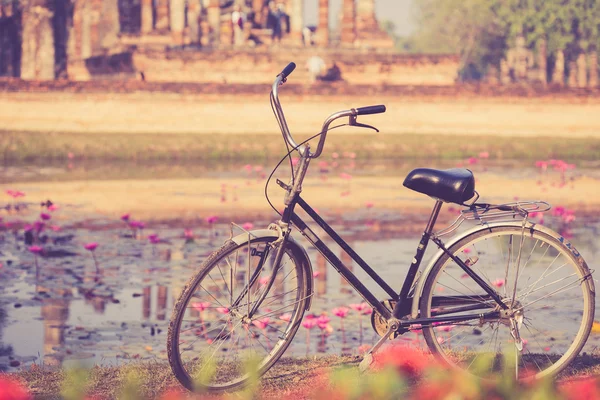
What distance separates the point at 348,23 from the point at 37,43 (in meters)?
12.2

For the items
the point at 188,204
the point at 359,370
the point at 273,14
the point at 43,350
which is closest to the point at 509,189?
the point at 188,204

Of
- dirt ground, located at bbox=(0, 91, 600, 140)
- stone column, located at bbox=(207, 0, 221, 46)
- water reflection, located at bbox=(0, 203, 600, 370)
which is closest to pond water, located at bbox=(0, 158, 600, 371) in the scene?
water reflection, located at bbox=(0, 203, 600, 370)

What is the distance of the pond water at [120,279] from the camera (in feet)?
20.6

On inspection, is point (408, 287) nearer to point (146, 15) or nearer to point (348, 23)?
point (348, 23)

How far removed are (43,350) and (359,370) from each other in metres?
2.30

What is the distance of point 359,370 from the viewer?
4555 mm

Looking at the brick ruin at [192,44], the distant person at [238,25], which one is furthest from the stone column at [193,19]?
the distant person at [238,25]

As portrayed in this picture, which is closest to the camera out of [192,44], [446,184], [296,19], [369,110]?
[369,110]

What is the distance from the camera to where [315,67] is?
28.7 metres

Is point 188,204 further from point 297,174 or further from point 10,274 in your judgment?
point 297,174

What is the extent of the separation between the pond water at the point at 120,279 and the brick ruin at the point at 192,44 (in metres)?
17.7

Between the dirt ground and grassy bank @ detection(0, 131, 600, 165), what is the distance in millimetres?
1161

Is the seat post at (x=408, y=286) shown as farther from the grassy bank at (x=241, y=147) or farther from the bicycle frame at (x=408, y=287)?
the grassy bank at (x=241, y=147)

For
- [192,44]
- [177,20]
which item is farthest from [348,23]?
[177,20]
